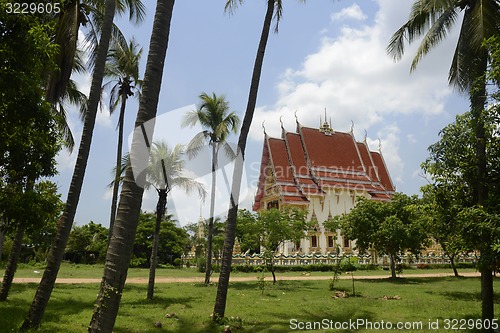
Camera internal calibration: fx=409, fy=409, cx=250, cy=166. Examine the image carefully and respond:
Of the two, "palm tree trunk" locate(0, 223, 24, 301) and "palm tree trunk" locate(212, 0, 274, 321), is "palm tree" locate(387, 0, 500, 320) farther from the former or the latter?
"palm tree trunk" locate(0, 223, 24, 301)

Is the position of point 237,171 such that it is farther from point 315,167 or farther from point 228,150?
point 315,167

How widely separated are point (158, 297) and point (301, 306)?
4.63m

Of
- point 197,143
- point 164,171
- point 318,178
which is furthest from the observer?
point 318,178

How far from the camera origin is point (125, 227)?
16.7ft

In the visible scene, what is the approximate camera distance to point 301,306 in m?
11.8

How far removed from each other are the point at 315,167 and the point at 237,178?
30.6 metres

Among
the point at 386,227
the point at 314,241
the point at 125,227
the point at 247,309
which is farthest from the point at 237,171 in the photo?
the point at 314,241

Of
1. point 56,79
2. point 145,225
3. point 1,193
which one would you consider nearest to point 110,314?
point 1,193

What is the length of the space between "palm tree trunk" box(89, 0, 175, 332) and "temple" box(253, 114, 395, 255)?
31.6 m

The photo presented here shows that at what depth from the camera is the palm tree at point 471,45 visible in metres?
8.30

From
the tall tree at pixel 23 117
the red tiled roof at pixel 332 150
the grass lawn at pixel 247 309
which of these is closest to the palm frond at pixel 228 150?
the grass lawn at pixel 247 309

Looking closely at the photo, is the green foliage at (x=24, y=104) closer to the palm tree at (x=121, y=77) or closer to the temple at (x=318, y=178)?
the palm tree at (x=121, y=77)

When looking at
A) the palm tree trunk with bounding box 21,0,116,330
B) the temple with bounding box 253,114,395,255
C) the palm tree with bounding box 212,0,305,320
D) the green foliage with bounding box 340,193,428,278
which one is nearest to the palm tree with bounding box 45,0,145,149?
the palm tree trunk with bounding box 21,0,116,330

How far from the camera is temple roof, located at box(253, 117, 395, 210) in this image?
39.0m
